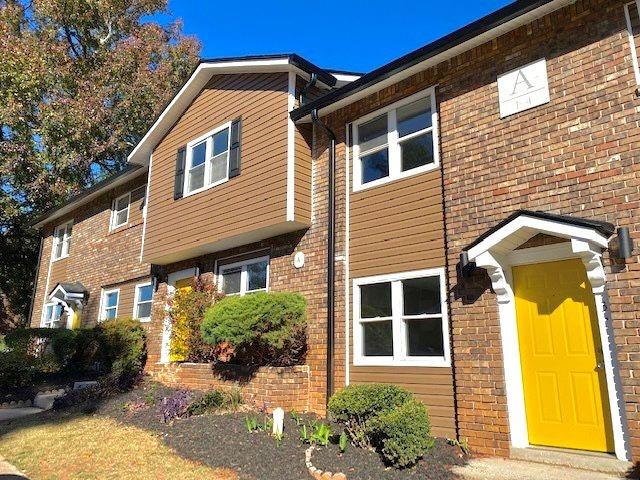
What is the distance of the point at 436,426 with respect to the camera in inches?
277

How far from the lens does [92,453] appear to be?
7.14 m

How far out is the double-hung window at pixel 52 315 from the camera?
18578 millimetres

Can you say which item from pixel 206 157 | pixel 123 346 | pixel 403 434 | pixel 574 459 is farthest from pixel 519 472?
pixel 123 346

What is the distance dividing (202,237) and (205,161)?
1955 millimetres

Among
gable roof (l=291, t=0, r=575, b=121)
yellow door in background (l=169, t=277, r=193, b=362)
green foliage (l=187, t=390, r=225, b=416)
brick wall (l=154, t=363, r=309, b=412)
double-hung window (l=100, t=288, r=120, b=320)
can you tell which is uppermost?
gable roof (l=291, t=0, r=575, b=121)

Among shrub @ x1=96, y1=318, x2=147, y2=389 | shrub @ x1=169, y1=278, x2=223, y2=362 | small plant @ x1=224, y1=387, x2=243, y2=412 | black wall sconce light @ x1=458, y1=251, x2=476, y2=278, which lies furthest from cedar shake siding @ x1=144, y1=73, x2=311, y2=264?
black wall sconce light @ x1=458, y1=251, x2=476, y2=278

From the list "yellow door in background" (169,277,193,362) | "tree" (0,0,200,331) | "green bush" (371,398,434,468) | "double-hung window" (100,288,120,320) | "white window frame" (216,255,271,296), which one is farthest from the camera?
"tree" (0,0,200,331)

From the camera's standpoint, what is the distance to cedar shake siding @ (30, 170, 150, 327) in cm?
1484

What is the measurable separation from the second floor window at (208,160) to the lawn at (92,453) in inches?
215

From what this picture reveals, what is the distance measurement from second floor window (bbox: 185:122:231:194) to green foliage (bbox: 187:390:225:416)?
181 inches

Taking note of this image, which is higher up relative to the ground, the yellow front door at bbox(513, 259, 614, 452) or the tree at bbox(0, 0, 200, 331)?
the tree at bbox(0, 0, 200, 331)

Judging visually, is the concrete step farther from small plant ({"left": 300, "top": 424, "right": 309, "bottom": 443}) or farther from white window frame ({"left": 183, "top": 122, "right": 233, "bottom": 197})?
white window frame ({"left": 183, "top": 122, "right": 233, "bottom": 197})

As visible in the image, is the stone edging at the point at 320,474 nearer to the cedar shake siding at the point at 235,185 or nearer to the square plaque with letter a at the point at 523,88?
the cedar shake siding at the point at 235,185

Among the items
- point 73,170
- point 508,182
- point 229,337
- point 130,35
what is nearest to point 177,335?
point 229,337
